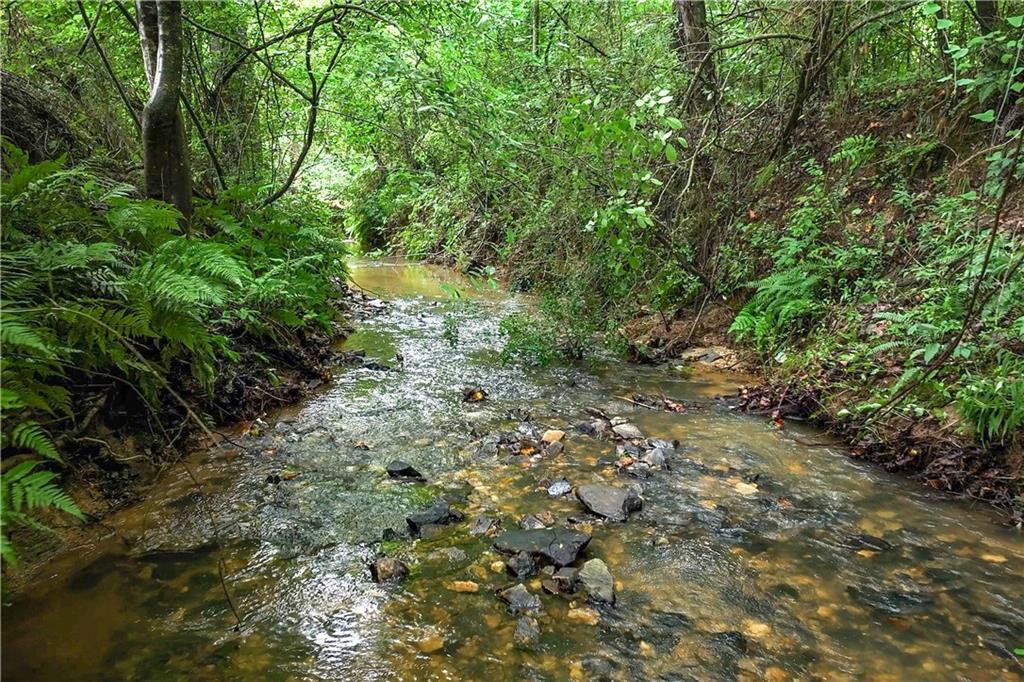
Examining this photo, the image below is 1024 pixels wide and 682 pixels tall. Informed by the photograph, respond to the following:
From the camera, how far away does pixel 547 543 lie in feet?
11.1

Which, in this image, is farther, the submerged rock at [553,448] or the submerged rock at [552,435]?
the submerged rock at [552,435]

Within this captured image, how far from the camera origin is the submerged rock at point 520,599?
9.52ft

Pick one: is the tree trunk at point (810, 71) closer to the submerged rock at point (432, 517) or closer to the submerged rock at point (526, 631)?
the submerged rock at point (432, 517)

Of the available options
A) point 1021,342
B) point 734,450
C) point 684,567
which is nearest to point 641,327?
point 734,450

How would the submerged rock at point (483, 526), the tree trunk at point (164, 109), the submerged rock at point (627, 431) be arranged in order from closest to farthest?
the submerged rock at point (483, 526) → the tree trunk at point (164, 109) → the submerged rock at point (627, 431)

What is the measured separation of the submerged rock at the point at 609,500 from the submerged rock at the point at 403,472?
1.20m

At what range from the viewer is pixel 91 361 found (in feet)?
11.3

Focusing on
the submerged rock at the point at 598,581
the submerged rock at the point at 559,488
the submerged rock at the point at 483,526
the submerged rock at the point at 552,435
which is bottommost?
the submerged rock at the point at 483,526

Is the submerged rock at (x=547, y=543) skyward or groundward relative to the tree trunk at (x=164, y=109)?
groundward

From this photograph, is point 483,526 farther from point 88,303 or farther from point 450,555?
point 88,303

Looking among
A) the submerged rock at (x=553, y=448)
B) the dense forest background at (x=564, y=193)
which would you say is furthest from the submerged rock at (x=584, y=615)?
the dense forest background at (x=564, y=193)

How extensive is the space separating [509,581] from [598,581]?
1.55ft

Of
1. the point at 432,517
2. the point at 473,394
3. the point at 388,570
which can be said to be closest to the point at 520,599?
the point at 388,570

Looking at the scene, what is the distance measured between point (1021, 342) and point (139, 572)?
19.5 ft
